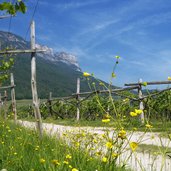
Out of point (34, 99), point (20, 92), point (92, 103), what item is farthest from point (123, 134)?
point (20, 92)

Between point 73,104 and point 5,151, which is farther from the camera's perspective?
point 73,104

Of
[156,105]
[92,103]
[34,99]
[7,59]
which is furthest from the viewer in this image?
[92,103]

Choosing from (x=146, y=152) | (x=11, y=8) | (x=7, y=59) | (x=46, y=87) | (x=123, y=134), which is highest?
(x=46, y=87)

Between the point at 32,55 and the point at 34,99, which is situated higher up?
the point at 32,55

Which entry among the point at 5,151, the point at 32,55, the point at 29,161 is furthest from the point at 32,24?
the point at 29,161

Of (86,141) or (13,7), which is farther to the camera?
(86,141)

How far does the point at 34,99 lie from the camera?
8.61m

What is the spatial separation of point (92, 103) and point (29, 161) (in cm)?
2300

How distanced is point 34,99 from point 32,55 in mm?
1042

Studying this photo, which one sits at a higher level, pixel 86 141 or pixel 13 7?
pixel 13 7

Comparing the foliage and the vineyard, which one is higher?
the foliage

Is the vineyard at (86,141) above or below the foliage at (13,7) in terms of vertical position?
below

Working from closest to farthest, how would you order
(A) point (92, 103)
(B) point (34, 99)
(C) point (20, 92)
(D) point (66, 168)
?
(D) point (66, 168) → (B) point (34, 99) → (A) point (92, 103) → (C) point (20, 92)

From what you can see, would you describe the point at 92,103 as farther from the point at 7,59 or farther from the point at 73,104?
the point at 7,59
